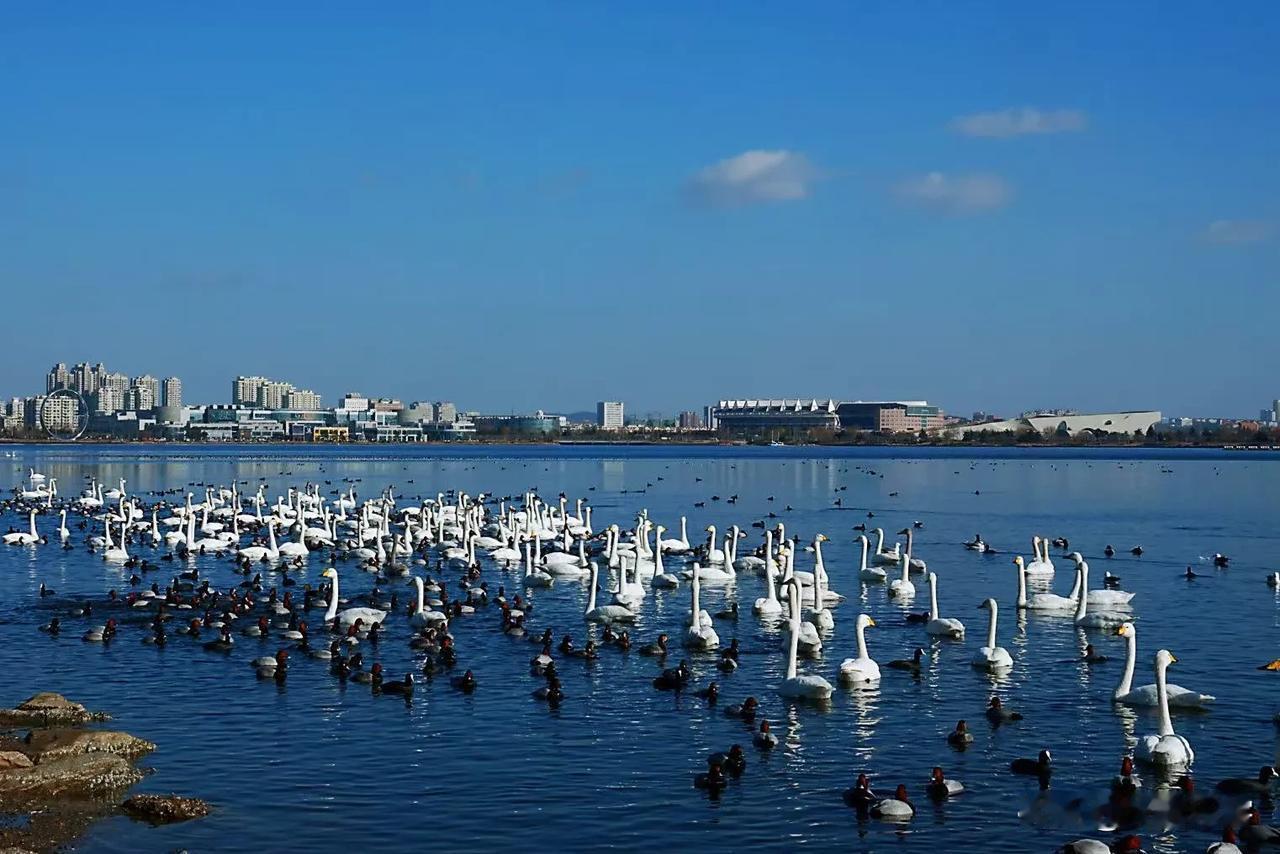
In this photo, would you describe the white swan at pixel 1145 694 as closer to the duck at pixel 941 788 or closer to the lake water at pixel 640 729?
the lake water at pixel 640 729

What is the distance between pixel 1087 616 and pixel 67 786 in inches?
A: 920

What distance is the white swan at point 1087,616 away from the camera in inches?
1323

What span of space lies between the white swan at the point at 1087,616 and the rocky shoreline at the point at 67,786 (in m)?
21.4

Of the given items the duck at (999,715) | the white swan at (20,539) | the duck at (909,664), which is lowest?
the duck at (999,715)

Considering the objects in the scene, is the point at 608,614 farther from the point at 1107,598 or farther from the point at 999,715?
the point at 1107,598

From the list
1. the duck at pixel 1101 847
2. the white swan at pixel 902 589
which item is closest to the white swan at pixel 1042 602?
the white swan at pixel 902 589

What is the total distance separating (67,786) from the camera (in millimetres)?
19281

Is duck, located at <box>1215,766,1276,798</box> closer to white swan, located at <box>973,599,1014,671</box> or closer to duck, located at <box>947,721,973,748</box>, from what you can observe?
duck, located at <box>947,721,973,748</box>

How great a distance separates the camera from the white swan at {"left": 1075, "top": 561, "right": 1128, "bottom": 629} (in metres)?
33.6

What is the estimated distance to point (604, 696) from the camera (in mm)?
25906

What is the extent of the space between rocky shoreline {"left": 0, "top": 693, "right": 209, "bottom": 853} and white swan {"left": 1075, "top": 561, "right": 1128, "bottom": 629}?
21412 millimetres

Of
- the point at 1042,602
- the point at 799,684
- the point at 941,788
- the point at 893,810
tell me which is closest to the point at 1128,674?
the point at 799,684

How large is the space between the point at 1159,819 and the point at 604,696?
33.7 feet

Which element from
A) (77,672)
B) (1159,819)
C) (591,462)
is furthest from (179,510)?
(591,462)
